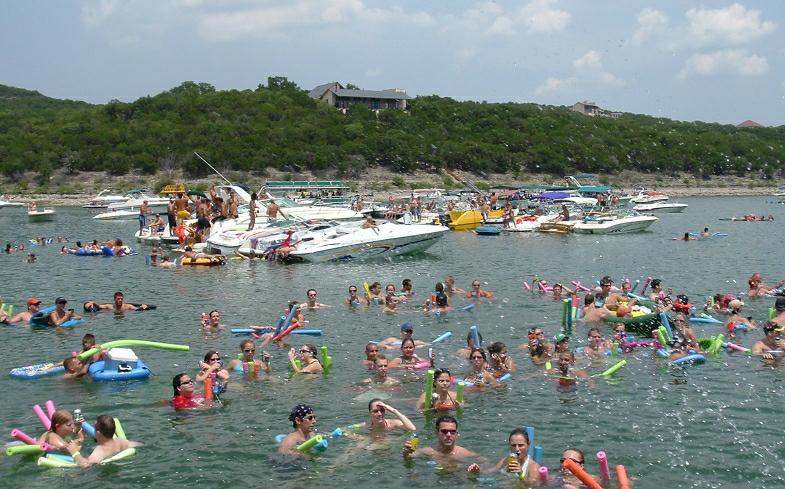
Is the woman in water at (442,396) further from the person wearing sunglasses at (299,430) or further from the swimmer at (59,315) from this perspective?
the swimmer at (59,315)

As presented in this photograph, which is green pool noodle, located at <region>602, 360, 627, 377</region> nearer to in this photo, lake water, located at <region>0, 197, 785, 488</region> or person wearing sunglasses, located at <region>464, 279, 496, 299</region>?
lake water, located at <region>0, 197, 785, 488</region>

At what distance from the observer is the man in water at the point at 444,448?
11.4 meters

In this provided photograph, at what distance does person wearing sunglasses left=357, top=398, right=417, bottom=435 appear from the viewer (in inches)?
488

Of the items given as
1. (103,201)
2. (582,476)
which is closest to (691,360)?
(582,476)

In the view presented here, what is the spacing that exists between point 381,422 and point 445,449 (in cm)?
137

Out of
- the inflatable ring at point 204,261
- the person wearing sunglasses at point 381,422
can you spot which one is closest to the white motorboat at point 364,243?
the inflatable ring at point 204,261

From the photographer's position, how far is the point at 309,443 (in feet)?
38.3

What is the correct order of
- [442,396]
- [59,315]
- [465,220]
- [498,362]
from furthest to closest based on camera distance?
[465,220]
[59,315]
[498,362]
[442,396]

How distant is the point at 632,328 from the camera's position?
64.0 ft

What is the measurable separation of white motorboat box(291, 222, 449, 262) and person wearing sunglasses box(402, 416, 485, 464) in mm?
22344

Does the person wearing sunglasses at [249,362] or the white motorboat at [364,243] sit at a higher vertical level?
the white motorboat at [364,243]

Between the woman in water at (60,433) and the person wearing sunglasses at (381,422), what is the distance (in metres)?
4.22

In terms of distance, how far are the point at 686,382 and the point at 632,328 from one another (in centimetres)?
397

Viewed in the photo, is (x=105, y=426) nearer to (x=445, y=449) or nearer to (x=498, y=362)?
(x=445, y=449)
